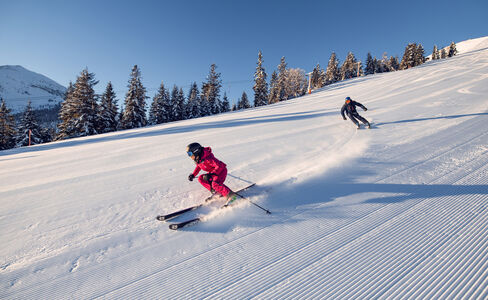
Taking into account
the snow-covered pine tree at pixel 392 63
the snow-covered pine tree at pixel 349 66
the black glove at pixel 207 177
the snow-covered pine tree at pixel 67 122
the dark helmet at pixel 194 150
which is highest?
the snow-covered pine tree at pixel 392 63

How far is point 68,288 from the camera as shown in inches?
87.0

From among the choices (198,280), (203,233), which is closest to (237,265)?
(198,280)

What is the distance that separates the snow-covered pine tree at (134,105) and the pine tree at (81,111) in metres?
4.92

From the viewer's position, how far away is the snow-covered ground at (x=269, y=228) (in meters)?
2.16

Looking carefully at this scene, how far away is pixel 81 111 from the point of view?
2288 centimetres

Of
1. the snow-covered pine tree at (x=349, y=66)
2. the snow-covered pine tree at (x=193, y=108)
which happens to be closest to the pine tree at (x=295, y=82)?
the snow-covered pine tree at (x=349, y=66)

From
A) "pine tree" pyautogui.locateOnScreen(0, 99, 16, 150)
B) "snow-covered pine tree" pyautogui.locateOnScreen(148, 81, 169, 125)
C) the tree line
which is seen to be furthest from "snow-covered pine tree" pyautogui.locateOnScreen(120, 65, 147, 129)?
"pine tree" pyautogui.locateOnScreen(0, 99, 16, 150)

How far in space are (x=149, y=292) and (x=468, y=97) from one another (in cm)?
1631

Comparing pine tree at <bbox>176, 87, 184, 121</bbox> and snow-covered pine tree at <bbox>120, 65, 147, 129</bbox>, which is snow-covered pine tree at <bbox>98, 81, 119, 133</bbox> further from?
pine tree at <bbox>176, 87, 184, 121</bbox>

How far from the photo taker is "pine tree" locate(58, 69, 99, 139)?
22.3 metres

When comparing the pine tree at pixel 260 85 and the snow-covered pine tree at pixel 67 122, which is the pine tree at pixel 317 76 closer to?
the pine tree at pixel 260 85

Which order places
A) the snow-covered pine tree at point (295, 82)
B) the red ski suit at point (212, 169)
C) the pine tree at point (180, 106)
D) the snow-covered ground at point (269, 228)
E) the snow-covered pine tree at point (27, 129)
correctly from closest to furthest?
the snow-covered ground at point (269, 228), the red ski suit at point (212, 169), the snow-covered pine tree at point (27, 129), the pine tree at point (180, 106), the snow-covered pine tree at point (295, 82)

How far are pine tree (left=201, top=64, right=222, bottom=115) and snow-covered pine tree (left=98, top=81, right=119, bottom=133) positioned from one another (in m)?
16.0

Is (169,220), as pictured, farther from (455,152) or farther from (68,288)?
(455,152)
